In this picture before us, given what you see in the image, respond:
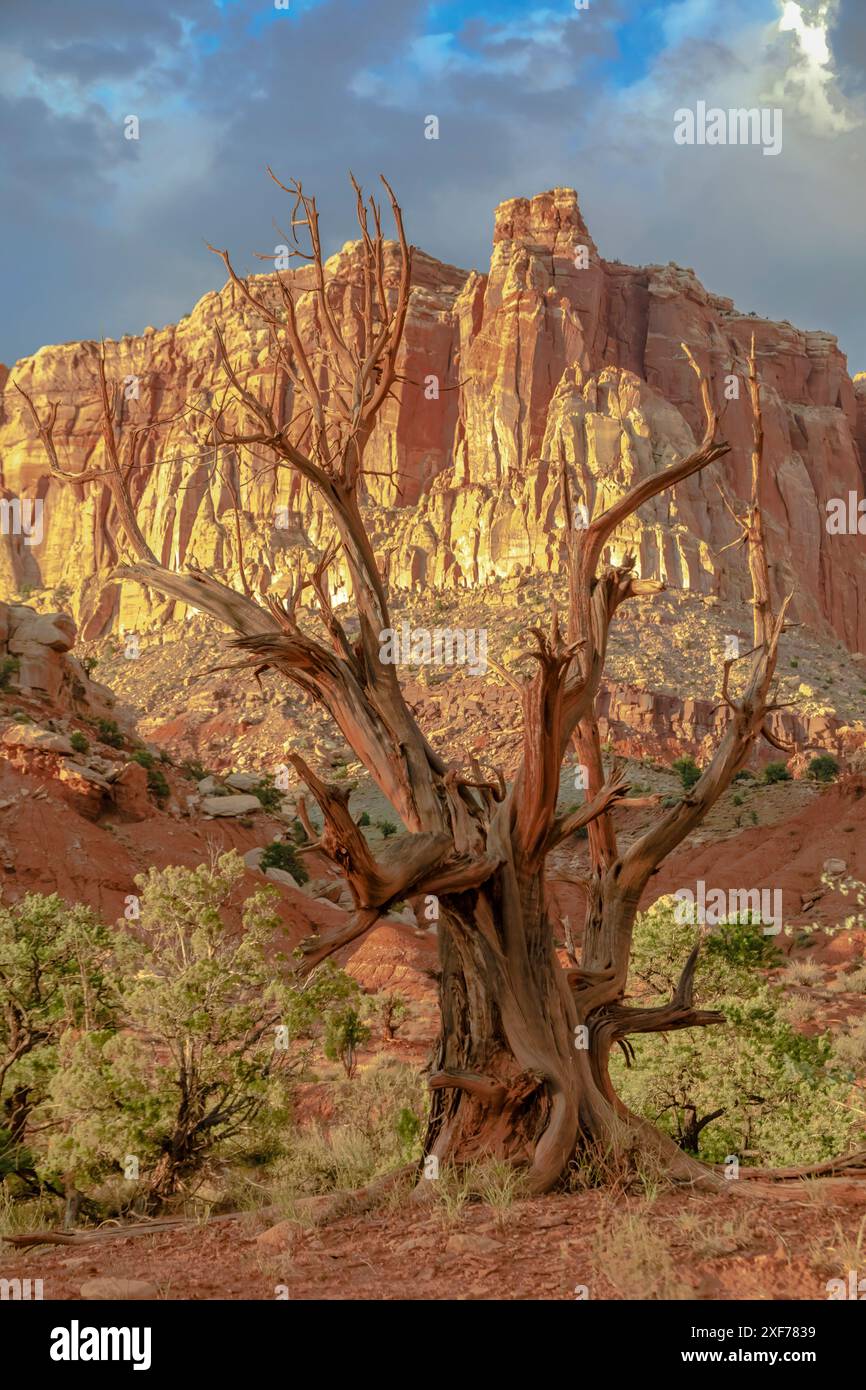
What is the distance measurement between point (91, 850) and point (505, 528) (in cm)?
6119

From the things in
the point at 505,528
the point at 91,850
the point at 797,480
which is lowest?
the point at 91,850

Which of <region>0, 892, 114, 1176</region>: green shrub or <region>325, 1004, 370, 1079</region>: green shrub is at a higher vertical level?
<region>0, 892, 114, 1176</region>: green shrub

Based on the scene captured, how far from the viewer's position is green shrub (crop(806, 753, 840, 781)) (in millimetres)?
51719

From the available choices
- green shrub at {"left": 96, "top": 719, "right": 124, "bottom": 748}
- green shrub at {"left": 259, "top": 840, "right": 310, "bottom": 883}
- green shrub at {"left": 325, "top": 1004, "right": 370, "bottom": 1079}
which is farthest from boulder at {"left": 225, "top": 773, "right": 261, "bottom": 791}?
green shrub at {"left": 325, "top": 1004, "right": 370, "bottom": 1079}

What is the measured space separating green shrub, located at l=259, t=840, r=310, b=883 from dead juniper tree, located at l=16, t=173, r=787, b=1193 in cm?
2455

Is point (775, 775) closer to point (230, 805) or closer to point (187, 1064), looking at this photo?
point (230, 805)

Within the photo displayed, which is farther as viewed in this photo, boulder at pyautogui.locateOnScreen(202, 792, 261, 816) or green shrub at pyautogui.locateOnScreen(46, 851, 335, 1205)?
boulder at pyautogui.locateOnScreen(202, 792, 261, 816)

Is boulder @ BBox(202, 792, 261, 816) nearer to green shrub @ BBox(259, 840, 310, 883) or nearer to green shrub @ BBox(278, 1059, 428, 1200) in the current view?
green shrub @ BBox(259, 840, 310, 883)

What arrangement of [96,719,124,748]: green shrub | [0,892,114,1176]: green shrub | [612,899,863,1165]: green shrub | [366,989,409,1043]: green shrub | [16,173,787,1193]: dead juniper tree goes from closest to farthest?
[16,173,787,1193]: dead juniper tree < [0,892,114,1176]: green shrub < [612,899,863,1165]: green shrub < [366,989,409,1043]: green shrub < [96,719,124,748]: green shrub

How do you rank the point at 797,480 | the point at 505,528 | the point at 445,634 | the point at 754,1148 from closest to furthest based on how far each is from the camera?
the point at 754,1148
the point at 445,634
the point at 505,528
the point at 797,480
